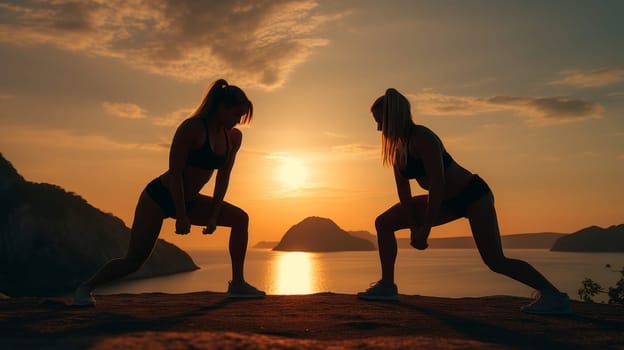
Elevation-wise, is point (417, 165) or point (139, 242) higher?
point (417, 165)

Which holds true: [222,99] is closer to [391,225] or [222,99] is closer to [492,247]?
[391,225]

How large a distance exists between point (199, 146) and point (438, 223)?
9.65ft

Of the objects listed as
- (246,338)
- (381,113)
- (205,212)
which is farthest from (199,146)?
(246,338)

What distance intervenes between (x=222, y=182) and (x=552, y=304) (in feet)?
13.5

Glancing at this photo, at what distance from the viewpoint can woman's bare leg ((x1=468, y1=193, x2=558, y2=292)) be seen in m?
6.06

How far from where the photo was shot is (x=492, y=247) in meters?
6.14

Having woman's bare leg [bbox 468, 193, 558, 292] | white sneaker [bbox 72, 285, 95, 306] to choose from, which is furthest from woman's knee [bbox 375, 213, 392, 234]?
white sneaker [bbox 72, 285, 95, 306]

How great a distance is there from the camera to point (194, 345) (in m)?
3.69

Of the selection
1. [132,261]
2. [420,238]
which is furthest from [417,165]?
[132,261]

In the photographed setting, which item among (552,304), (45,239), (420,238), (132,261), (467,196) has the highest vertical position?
(45,239)

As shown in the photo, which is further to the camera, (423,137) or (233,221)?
(233,221)

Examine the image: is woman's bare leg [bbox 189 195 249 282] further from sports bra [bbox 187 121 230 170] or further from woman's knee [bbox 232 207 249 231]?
sports bra [bbox 187 121 230 170]

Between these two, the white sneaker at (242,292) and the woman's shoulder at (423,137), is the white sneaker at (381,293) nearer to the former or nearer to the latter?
the white sneaker at (242,292)

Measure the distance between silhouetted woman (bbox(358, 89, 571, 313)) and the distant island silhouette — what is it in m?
87.7
